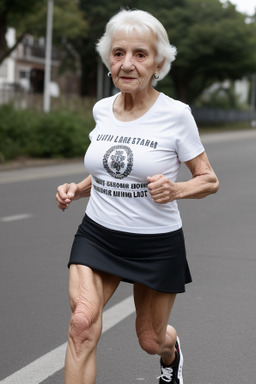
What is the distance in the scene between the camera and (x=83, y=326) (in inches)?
128

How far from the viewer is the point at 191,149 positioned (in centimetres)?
349

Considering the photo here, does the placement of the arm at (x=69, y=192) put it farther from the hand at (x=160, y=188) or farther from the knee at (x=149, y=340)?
the knee at (x=149, y=340)

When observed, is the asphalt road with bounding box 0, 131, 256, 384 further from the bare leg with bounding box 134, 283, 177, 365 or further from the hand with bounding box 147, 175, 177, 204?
the hand with bounding box 147, 175, 177, 204

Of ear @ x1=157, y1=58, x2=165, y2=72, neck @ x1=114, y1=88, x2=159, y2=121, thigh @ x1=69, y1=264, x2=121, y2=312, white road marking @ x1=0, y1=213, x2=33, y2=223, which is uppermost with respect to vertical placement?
ear @ x1=157, y1=58, x2=165, y2=72

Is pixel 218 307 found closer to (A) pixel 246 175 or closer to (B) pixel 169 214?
(B) pixel 169 214

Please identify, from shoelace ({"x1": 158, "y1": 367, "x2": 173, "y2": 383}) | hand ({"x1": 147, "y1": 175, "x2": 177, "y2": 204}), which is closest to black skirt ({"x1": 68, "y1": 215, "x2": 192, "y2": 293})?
hand ({"x1": 147, "y1": 175, "x2": 177, "y2": 204})

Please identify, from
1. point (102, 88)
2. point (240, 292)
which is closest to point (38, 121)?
point (240, 292)

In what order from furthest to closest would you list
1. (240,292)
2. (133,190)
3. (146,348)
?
(240,292) < (146,348) < (133,190)

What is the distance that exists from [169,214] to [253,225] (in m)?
7.19

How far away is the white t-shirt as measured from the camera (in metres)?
3.46

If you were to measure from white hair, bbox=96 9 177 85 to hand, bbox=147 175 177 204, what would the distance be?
0.60 metres

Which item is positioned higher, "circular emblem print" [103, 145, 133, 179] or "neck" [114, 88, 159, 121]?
"neck" [114, 88, 159, 121]

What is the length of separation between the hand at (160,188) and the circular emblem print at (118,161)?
0.74 ft

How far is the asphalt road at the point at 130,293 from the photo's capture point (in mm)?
4738
